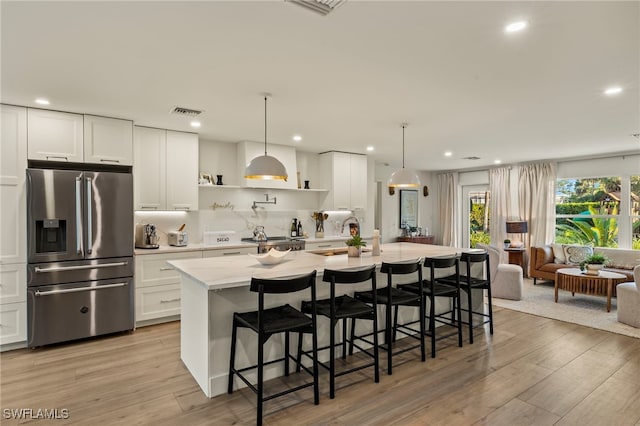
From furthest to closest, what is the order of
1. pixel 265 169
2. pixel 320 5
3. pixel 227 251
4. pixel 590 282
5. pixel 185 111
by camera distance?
1. pixel 590 282
2. pixel 227 251
3. pixel 185 111
4. pixel 265 169
5. pixel 320 5

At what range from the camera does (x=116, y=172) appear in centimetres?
431

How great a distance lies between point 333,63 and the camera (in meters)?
2.71

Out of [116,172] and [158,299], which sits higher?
[116,172]

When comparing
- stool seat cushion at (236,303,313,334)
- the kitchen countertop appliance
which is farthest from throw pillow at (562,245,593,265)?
stool seat cushion at (236,303,313,334)

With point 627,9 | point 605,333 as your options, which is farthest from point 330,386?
point 605,333

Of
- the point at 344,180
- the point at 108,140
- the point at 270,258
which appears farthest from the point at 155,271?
the point at 344,180

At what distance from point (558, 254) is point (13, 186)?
8.29m

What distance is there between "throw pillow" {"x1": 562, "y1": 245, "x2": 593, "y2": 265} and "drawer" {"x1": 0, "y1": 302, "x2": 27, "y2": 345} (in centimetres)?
808

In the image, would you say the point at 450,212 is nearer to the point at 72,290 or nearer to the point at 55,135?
the point at 72,290

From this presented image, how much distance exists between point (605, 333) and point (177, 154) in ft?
18.7

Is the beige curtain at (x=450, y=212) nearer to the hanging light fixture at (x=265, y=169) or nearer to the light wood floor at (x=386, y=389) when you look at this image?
the light wood floor at (x=386, y=389)

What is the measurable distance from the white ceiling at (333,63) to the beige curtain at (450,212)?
4.55m

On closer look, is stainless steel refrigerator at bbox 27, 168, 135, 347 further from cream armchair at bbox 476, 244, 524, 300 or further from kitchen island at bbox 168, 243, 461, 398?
cream armchair at bbox 476, 244, 524, 300

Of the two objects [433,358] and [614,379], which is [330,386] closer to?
[433,358]
